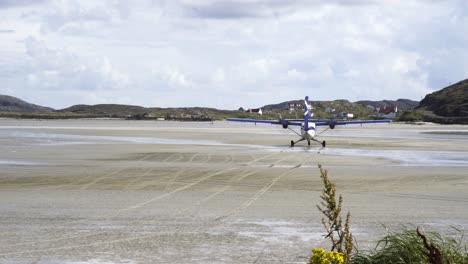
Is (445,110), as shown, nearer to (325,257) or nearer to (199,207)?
(199,207)

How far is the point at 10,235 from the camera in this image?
452 inches

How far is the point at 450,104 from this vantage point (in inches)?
7047

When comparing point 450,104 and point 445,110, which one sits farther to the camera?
point 450,104

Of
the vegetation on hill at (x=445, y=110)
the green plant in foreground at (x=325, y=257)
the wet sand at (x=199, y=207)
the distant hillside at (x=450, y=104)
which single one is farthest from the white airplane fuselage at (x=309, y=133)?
the distant hillside at (x=450, y=104)

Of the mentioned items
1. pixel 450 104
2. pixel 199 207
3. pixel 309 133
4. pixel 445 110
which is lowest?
pixel 199 207

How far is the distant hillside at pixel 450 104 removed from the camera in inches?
6545

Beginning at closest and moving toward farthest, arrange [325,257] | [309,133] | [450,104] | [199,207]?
1. [325,257]
2. [199,207]
3. [309,133]
4. [450,104]

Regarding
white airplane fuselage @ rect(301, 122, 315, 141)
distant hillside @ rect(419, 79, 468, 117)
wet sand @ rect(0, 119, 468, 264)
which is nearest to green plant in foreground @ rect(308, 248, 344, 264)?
wet sand @ rect(0, 119, 468, 264)

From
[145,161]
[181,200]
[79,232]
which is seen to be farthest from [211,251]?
[145,161]

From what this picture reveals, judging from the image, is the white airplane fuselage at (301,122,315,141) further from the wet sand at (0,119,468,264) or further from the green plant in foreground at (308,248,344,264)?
the green plant in foreground at (308,248,344,264)

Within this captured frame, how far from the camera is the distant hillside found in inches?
6545

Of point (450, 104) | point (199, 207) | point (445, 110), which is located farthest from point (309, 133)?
point (450, 104)

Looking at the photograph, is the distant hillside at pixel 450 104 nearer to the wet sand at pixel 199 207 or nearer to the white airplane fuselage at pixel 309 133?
the white airplane fuselage at pixel 309 133

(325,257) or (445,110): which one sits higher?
(445,110)
